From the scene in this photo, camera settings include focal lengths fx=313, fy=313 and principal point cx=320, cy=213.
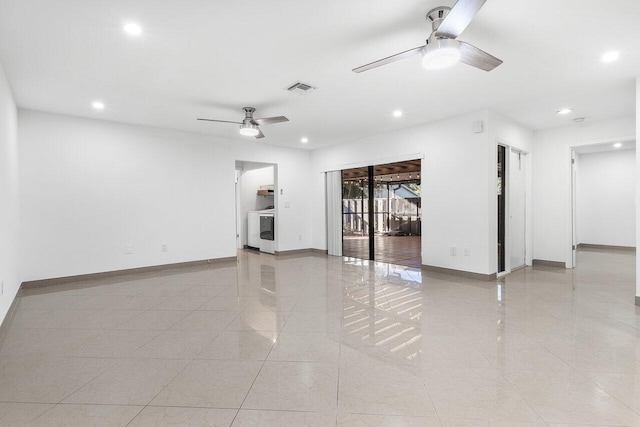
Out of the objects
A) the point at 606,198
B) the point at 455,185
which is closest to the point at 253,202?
the point at 455,185

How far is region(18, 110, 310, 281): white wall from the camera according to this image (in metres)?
4.50

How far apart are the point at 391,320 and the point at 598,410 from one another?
157 cm

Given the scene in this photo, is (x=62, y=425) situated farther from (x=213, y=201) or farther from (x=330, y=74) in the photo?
(x=213, y=201)

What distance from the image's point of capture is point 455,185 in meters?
4.95

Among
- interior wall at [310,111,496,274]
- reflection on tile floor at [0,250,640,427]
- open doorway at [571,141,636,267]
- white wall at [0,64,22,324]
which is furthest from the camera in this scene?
open doorway at [571,141,636,267]

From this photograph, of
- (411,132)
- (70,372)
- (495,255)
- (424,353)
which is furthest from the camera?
(411,132)

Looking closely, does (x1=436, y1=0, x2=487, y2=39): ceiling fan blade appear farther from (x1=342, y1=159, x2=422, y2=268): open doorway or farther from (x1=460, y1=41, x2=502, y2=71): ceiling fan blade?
(x1=342, y1=159, x2=422, y2=268): open doorway

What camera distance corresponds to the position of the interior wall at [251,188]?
852cm

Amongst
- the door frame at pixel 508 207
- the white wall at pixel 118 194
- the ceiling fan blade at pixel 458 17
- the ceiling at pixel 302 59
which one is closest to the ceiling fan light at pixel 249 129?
the ceiling at pixel 302 59

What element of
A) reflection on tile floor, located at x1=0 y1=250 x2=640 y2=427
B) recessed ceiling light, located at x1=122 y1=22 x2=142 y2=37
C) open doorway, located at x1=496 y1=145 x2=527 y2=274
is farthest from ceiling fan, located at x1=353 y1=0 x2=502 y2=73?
open doorway, located at x1=496 y1=145 x2=527 y2=274

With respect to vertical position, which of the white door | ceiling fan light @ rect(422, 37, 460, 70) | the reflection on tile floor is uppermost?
ceiling fan light @ rect(422, 37, 460, 70)

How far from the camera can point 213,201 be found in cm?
618

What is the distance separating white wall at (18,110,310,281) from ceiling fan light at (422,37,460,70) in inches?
190

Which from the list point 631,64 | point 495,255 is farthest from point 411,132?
point 631,64
